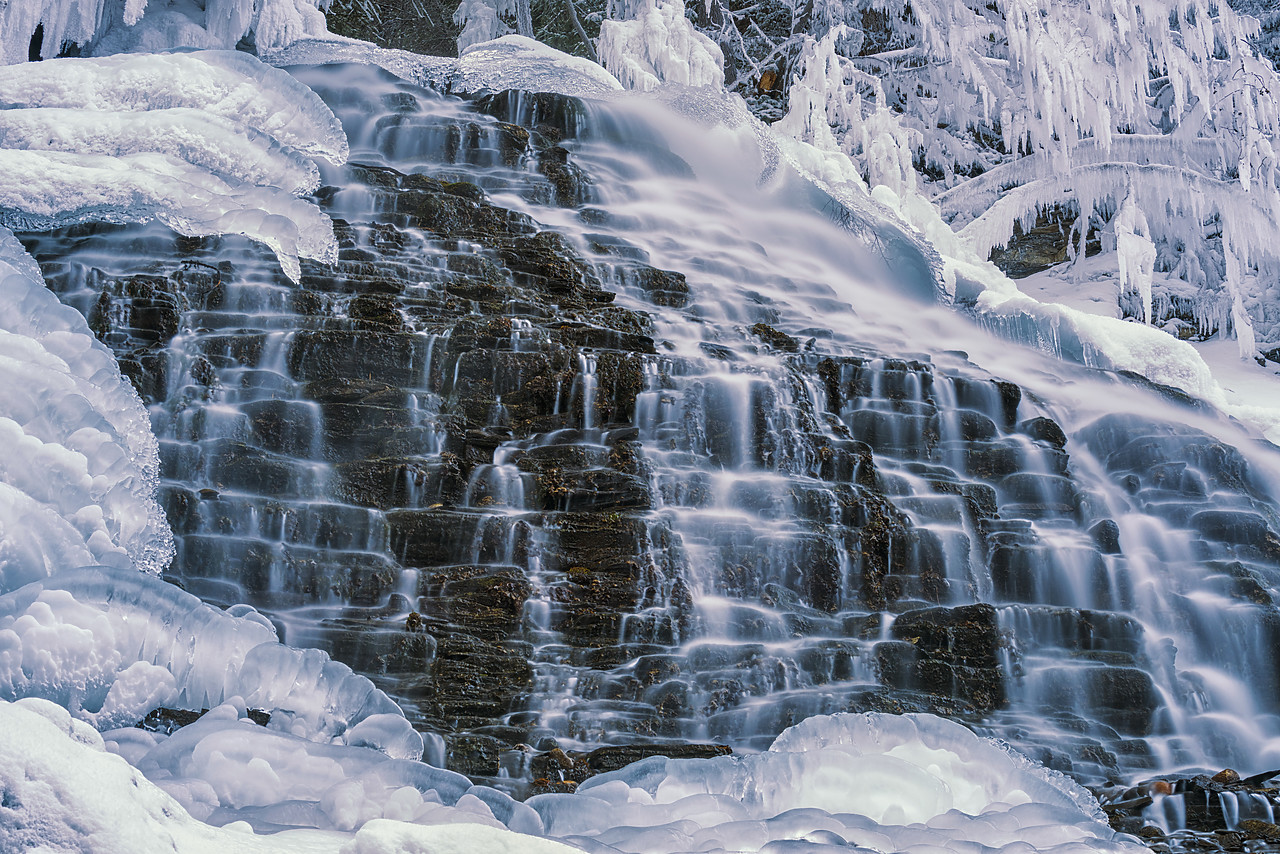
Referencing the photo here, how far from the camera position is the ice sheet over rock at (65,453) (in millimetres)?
4113

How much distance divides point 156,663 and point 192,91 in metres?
7.31

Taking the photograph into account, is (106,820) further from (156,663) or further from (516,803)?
(156,663)

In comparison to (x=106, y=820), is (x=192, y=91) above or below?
above

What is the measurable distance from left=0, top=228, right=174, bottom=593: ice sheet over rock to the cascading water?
38.7 inches

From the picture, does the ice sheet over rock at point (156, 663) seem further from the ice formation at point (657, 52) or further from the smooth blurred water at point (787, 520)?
the ice formation at point (657, 52)

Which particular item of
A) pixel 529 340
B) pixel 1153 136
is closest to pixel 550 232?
pixel 529 340

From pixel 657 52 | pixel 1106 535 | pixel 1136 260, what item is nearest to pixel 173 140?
pixel 657 52

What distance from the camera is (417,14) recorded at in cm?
1750

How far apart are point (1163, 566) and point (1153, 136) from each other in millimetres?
7410

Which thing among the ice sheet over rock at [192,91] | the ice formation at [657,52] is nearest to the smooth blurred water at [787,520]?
the ice sheet over rock at [192,91]

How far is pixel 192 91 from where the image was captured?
31.2 ft

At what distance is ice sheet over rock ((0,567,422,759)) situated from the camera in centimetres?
350

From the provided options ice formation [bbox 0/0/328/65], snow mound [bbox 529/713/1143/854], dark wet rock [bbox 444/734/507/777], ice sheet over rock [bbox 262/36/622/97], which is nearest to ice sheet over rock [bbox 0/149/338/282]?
ice formation [bbox 0/0/328/65]

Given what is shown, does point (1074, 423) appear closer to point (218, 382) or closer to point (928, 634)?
point (928, 634)
